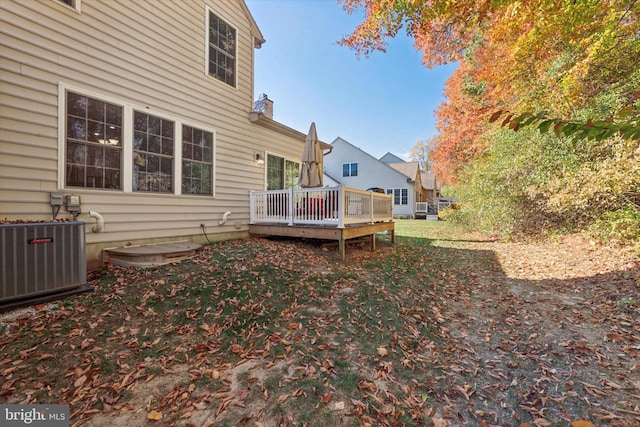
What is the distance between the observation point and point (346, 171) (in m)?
24.2

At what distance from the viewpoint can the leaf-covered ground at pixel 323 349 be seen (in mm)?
2031

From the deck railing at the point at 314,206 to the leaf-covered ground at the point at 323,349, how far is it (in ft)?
5.85

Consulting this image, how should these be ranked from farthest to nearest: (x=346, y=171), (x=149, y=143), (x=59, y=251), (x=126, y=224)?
1. (x=346, y=171)
2. (x=149, y=143)
3. (x=126, y=224)
4. (x=59, y=251)

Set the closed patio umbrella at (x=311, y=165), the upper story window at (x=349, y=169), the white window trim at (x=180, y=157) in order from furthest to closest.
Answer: the upper story window at (x=349, y=169) → the closed patio umbrella at (x=311, y=165) → the white window trim at (x=180, y=157)

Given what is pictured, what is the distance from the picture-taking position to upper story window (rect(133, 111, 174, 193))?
527 cm

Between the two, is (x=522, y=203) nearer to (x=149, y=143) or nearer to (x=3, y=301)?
(x=149, y=143)

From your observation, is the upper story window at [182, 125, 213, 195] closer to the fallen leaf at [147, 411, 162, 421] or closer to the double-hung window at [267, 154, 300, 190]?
the double-hung window at [267, 154, 300, 190]

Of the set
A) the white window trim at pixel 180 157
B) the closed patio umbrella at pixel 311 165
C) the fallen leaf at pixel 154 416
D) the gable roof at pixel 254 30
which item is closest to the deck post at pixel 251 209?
the white window trim at pixel 180 157

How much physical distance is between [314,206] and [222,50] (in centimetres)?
488

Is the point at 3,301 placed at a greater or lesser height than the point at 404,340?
greater

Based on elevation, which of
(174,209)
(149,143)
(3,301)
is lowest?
(3,301)

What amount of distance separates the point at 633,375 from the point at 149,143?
7.68 meters

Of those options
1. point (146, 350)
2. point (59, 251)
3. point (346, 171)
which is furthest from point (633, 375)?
point (346, 171)

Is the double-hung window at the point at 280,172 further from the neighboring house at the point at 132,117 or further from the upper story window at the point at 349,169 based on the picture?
the upper story window at the point at 349,169
